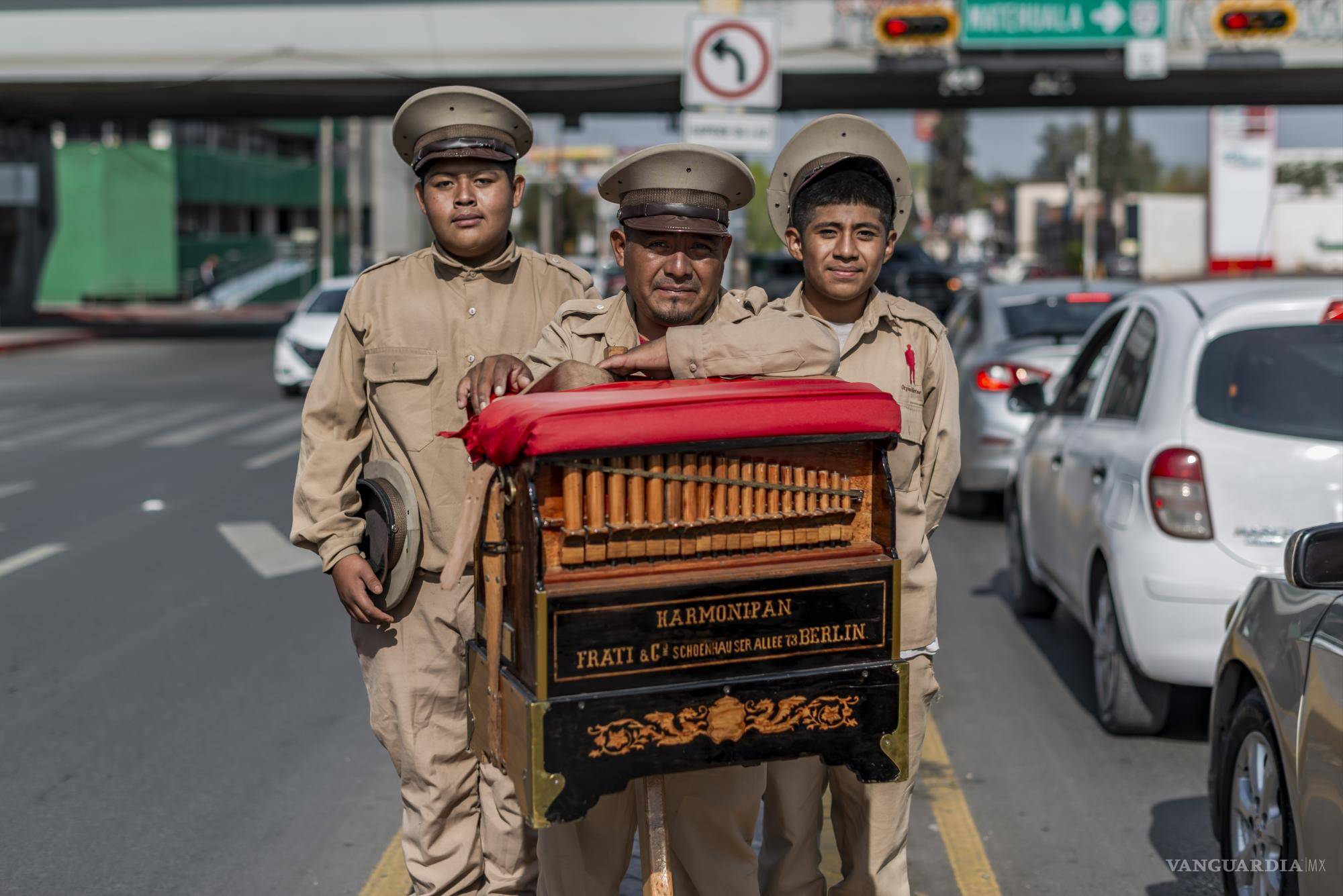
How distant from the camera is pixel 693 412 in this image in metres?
2.54

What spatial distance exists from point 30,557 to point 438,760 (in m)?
6.52

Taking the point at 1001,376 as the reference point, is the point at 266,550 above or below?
below

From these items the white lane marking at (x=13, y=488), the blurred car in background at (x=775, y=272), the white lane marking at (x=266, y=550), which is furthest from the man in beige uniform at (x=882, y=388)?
the blurred car in background at (x=775, y=272)

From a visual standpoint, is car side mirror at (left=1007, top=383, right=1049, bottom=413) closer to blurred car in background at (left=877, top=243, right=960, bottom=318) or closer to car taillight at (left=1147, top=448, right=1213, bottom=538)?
car taillight at (left=1147, top=448, right=1213, bottom=538)

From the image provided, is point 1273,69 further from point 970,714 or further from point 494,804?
point 494,804

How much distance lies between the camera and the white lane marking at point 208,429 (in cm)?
1523

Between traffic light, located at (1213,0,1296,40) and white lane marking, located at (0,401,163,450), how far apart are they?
17.8m

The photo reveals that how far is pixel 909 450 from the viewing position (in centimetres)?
356

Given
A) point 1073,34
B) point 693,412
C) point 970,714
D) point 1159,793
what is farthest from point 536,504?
point 1073,34

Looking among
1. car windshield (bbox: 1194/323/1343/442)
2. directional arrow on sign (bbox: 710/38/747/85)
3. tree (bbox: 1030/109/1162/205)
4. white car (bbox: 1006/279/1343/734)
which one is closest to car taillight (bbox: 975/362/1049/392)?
directional arrow on sign (bbox: 710/38/747/85)

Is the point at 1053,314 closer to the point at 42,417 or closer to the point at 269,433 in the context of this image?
the point at 269,433

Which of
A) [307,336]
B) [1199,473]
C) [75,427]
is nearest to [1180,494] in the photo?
[1199,473]

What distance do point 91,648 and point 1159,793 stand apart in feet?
15.2

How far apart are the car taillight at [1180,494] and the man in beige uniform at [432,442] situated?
260cm
